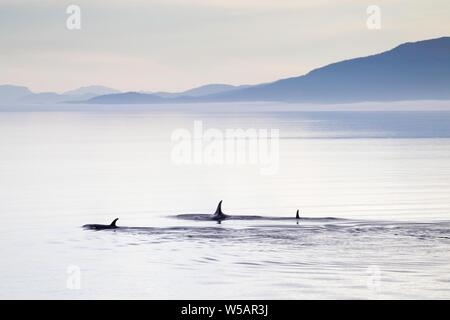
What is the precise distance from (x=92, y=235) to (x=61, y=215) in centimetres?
794

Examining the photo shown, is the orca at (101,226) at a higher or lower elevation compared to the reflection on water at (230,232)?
higher

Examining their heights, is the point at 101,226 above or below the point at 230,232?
above

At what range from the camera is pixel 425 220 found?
42812 millimetres

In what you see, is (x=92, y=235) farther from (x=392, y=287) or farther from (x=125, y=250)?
(x=392, y=287)

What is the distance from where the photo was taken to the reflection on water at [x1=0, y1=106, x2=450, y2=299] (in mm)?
29531

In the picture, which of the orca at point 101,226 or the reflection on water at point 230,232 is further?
the orca at point 101,226

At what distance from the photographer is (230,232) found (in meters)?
38.7

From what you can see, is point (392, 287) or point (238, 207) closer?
point (392, 287)

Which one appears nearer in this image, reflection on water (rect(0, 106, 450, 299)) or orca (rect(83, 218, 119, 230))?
reflection on water (rect(0, 106, 450, 299))

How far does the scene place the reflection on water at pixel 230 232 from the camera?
29531 mm

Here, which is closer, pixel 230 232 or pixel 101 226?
pixel 230 232
